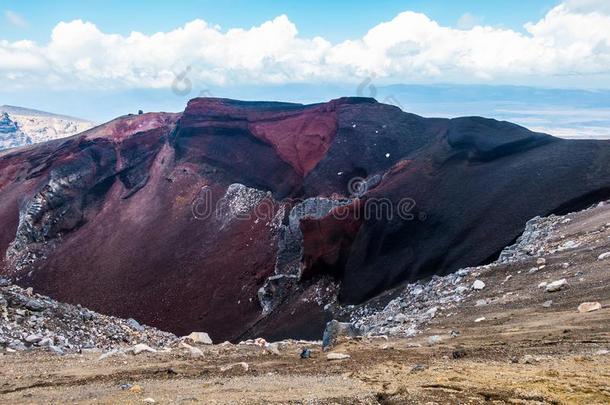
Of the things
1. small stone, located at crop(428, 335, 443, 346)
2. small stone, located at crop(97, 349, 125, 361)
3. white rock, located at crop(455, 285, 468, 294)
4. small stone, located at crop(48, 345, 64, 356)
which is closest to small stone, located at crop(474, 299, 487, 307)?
white rock, located at crop(455, 285, 468, 294)

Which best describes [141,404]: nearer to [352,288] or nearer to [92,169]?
[352,288]

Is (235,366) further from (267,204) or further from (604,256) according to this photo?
(267,204)

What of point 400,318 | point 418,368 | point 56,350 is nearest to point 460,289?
point 400,318

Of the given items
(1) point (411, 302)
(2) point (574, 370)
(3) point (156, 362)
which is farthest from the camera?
(1) point (411, 302)

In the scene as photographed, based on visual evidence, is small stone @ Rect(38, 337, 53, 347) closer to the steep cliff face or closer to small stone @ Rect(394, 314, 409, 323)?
the steep cliff face

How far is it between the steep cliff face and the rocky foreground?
374 centimetres

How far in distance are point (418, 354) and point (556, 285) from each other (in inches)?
168

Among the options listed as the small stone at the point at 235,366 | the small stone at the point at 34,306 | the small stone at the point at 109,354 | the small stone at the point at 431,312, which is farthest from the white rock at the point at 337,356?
the small stone at the point at 34,306

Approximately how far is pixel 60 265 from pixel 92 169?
8.51 meters

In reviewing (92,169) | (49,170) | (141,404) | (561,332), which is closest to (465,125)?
(561,332)

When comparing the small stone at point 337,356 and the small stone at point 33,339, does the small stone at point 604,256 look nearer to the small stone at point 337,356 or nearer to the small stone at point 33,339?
the small stone at point 337,356

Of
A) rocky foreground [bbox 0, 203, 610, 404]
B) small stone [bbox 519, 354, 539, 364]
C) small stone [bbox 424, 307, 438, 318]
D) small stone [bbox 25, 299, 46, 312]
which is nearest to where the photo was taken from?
rocky foreground [bbox 0, 203, 610, 404]

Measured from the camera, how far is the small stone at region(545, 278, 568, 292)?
411 inches

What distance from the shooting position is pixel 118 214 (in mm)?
31688
